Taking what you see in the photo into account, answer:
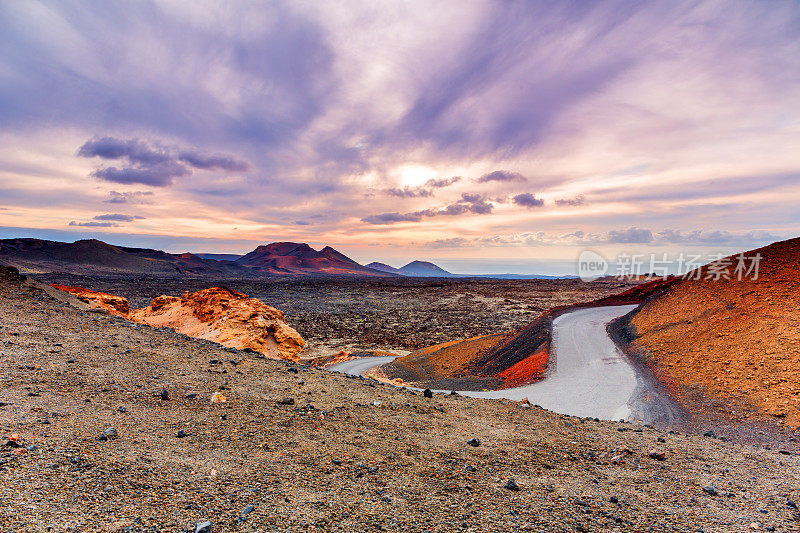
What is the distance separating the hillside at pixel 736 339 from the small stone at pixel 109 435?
1615 centimetres

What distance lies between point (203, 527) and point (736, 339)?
1935 centimetres

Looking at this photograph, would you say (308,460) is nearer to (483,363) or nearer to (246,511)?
(246,511)

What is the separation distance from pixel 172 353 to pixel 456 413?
22.6ft

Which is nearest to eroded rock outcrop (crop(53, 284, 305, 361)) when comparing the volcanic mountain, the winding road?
the winding road

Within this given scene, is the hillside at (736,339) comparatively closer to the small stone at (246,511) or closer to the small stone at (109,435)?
the small stone at (246,511)

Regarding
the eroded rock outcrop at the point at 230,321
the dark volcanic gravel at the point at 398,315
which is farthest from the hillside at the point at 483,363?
the dark volcanic gravel at the point at 398,315

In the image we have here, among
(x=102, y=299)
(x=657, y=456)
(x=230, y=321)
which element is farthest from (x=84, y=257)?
(x=657, y=456)

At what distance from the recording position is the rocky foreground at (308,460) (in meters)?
3.68

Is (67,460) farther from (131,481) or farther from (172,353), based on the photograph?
(172,353)

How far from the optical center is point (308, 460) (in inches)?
193

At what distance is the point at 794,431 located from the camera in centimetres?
995

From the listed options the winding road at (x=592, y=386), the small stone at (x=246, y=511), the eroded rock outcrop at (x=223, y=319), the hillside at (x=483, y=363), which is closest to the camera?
the small stone at (x=246, y=511)

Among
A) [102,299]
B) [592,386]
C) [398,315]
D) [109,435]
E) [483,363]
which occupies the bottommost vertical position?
[398,315]

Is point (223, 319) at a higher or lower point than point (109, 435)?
lower
